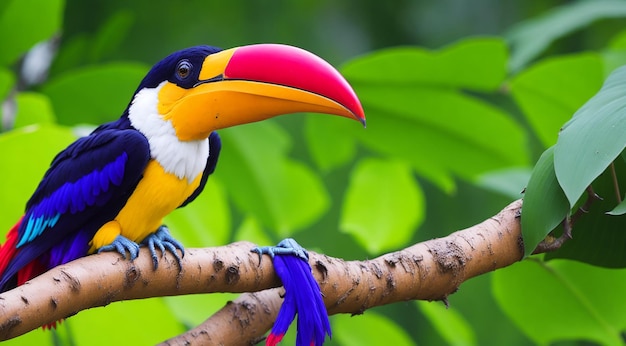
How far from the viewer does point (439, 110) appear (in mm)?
1721

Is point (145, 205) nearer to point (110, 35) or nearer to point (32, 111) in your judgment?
point (32, 111)

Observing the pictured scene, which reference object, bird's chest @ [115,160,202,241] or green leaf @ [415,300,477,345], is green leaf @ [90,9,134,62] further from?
bird's chest @ [115,160,202,241]

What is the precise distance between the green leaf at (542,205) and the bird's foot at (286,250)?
0.24m

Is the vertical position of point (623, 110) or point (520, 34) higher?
point (623, 110)

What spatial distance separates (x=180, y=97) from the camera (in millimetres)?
960

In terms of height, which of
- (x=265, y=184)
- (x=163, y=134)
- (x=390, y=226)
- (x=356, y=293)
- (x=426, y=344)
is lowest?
(x=426, y=344)

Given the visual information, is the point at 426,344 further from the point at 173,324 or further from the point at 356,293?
the point at 356,293

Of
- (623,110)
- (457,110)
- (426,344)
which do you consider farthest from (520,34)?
(623,110)

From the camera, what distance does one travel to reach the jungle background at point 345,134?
126cm

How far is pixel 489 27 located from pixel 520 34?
584 mm

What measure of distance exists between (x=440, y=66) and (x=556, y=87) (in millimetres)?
228

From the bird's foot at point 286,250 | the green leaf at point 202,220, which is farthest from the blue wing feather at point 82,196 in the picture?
the green leaf at point 202,220

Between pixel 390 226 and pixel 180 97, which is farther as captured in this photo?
pixel 390 226

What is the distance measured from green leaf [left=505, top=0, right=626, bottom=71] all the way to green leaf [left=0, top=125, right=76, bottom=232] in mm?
1118
